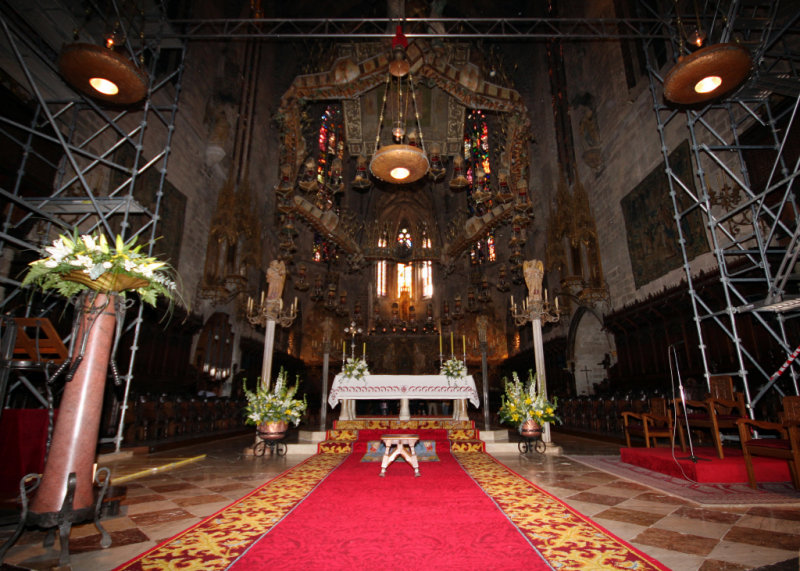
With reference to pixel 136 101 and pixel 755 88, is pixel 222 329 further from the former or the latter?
pixel 755 88

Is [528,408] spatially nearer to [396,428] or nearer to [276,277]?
[396,428]

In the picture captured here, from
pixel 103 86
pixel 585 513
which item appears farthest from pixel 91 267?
pixel 585 513

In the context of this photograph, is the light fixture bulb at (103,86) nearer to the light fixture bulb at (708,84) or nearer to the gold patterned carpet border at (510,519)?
the gold patterned carpet border at (510,519)

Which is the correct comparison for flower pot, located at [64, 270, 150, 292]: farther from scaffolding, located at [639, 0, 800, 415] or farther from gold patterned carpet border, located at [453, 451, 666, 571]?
scaffolding, located at [639, 0, 800, 415]

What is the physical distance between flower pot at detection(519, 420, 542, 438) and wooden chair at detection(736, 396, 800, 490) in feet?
10.5

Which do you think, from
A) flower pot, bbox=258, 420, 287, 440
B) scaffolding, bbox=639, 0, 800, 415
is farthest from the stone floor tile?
flower pot, bbox=258, 420, 287, 440

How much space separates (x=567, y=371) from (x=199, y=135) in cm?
1585

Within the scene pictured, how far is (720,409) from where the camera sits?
6.53m

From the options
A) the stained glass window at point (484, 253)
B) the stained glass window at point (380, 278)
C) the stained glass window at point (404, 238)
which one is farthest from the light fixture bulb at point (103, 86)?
the stained glass window at point (404, 238)

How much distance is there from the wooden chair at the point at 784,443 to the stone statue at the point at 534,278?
5329 mm

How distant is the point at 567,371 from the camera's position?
14719 mm

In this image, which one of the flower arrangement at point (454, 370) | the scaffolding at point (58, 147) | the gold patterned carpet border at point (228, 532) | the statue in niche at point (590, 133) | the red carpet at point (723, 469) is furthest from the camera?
the statue in niche at point (590, 133)

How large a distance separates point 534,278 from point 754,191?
4517 mm

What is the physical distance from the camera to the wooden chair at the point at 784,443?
441 cm
